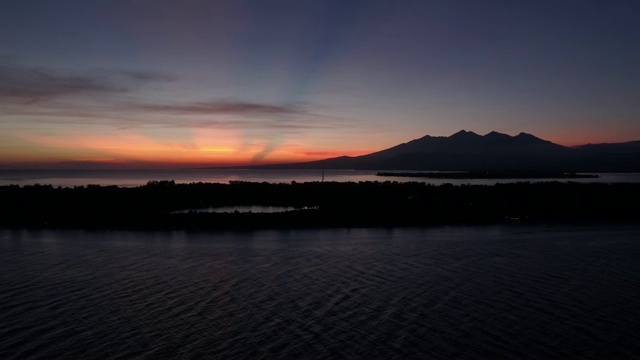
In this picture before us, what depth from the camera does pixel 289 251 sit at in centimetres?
2120

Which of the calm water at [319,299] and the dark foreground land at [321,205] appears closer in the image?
the calm water at [319,299]

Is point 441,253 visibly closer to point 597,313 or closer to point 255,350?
point 597,313

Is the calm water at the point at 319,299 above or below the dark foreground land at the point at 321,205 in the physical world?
below

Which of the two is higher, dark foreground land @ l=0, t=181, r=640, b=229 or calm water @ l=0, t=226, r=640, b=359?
dark foreground land @ l=0, t=181, r=640, b=229

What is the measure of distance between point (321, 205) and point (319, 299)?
27356 mm

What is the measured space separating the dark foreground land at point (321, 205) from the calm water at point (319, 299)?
6.67m

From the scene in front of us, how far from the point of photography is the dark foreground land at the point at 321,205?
30234 millimetres

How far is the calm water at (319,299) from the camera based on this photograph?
10.2 m

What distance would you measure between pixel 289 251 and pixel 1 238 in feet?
51.6

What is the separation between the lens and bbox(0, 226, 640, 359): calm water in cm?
1020

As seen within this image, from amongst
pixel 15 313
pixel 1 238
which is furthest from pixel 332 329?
pixel 1 238

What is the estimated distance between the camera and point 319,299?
13.6 meters

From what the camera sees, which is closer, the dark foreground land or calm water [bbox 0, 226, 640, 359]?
calm water [bbox 0, 226, 640, 359]

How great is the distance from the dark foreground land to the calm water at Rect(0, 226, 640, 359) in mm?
6673
